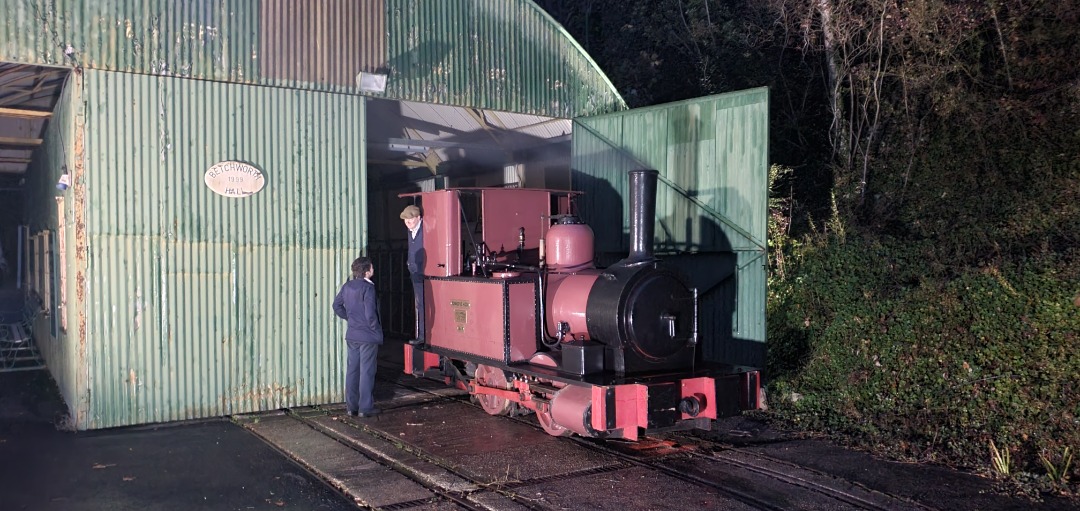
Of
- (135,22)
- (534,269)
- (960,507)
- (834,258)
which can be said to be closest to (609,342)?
(534,269)

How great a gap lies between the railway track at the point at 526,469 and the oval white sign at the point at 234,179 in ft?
8.55

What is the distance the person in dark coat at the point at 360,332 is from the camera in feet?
30.4

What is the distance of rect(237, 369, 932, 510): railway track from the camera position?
20.4 ft

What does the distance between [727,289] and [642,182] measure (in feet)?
10.1

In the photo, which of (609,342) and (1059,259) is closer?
(609,342)

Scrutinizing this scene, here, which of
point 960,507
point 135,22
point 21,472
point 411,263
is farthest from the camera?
point 411,263

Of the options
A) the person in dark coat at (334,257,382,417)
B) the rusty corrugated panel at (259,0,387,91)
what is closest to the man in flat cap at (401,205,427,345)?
the person in dark coat at (334,257,382,417)

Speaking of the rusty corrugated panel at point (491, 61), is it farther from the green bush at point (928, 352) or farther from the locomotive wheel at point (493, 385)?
the green bush at point (928, 352)

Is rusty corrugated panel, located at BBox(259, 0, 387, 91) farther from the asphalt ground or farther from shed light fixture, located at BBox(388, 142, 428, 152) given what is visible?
the asphalt ground

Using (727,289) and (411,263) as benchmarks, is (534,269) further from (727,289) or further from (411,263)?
(727,289)

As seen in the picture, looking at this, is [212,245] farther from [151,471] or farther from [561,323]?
[561,323]

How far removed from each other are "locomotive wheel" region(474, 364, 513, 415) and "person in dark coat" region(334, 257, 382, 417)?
4.14ft

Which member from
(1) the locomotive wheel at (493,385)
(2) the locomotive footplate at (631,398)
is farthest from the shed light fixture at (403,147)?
(2) the locomotive footplate at (631,398)

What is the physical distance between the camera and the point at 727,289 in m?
9.96
